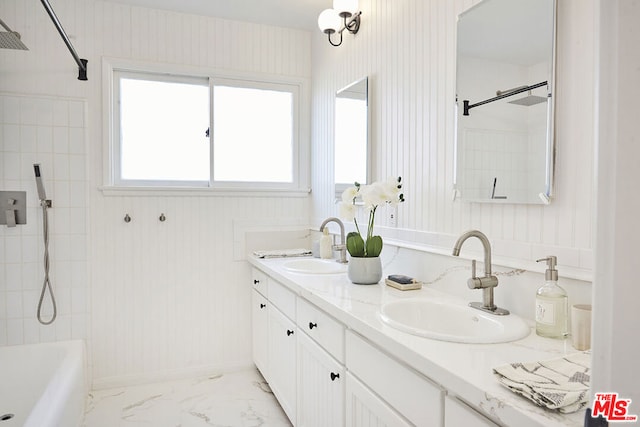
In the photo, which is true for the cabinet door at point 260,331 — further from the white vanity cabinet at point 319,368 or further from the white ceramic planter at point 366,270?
the white ceramic planter at point 366,270

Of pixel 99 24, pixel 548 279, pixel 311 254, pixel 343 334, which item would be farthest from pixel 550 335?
pixel 99 24

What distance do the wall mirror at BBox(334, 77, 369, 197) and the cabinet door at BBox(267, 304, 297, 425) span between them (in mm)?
882

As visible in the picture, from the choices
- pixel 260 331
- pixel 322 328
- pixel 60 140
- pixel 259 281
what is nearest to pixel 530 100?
pixel 322 328

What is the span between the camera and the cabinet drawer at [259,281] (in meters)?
2.56

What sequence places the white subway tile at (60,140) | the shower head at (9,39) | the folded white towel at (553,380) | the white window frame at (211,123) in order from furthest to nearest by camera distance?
the white window frame at (211,123), the white subway tile at (60,140), the shower head at (9,39), the folded white towel at (553,380)

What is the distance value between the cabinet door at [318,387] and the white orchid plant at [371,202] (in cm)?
45

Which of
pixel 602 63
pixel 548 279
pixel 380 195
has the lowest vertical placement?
pixel 548 279

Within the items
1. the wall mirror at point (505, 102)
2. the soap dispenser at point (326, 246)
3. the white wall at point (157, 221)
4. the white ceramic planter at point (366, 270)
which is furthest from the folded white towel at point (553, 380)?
the white wall at point (157, 221)

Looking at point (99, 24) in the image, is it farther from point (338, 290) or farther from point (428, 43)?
point (338, 290)

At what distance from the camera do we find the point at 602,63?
0.48 metres

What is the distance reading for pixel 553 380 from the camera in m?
0.80

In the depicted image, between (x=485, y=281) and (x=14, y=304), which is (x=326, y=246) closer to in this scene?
(x=485, y=281)

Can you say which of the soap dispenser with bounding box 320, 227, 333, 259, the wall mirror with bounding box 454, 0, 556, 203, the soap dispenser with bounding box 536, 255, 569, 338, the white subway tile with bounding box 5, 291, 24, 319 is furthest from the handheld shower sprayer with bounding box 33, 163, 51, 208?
the soap dispenser with bounding box 536, 255, 569, 338

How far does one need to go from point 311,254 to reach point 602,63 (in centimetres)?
235
